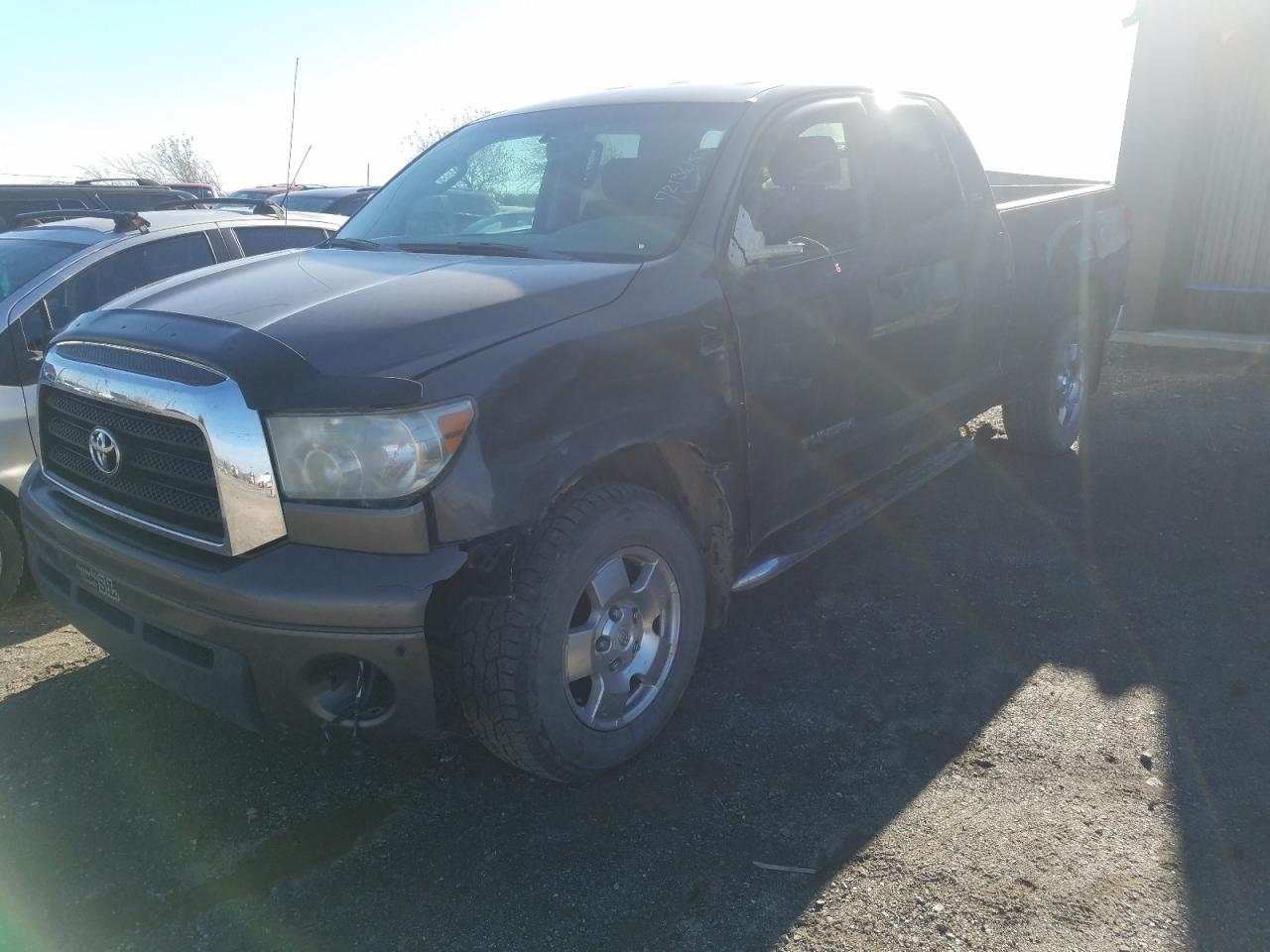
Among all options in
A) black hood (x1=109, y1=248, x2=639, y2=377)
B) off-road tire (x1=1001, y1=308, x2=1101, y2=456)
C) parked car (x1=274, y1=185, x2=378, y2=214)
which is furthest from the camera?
parked car (x1=274, y1=185, x2=378, y2=214)

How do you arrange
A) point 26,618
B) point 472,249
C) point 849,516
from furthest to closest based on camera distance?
point 26,618 → point 849,516 → point 472,249

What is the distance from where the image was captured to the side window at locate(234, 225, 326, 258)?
584 cm

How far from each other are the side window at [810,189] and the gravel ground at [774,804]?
1541mm

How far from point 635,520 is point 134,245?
3.55 meters

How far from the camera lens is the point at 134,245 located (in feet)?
16.9

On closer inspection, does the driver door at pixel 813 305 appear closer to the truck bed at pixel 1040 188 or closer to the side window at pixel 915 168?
the side window at pixel 915 168

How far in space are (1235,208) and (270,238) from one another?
846cm

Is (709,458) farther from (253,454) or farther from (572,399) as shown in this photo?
(253,454)

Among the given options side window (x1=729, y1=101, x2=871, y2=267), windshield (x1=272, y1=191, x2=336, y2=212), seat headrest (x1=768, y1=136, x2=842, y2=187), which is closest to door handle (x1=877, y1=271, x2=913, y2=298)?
side window (x1=729, y1=101, x2=871, y2=267)

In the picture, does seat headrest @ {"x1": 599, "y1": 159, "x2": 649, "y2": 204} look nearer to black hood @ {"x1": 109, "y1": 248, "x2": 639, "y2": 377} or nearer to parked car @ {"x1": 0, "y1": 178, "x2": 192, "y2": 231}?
black hood @ {"x1": 109, "y1": 248, "x2": 639, "y2": 377}

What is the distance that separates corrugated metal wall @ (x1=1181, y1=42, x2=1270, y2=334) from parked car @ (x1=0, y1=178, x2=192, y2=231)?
944 cm

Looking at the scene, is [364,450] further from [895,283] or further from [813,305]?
[895,283]

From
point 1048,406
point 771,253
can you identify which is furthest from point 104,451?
point 1048,406

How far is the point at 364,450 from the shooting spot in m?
2.54
